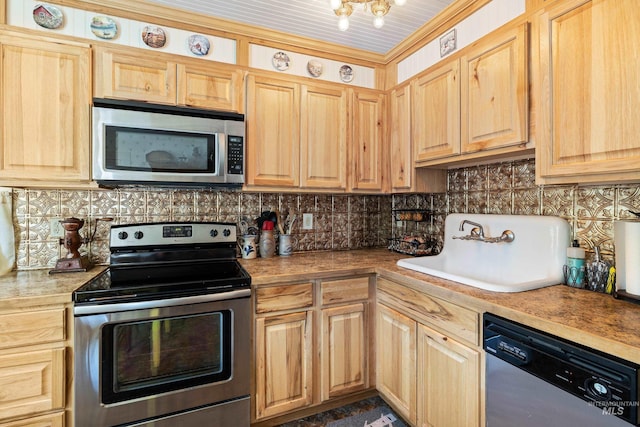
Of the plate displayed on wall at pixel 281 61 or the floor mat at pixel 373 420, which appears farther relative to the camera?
the plate displayed on wall at pixel 281 61

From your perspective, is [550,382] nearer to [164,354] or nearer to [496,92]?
[496,92]

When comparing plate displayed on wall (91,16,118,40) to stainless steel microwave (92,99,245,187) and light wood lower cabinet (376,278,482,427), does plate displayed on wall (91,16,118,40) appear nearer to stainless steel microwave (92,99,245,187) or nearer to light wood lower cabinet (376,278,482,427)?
stainless steel microwave (92,99,245,187)

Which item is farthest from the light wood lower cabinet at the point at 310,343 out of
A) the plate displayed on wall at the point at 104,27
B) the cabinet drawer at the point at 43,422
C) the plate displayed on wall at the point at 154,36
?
the plate displayed on wall at the point at 104,27

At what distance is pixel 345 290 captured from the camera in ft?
6.03

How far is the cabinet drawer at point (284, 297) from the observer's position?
165 cm

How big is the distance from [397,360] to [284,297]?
2.41 feet

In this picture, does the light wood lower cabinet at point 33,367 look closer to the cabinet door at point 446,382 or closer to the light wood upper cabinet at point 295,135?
the light wood upper cabinet at point 295,135

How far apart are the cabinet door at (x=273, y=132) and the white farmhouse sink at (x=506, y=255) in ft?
3.12

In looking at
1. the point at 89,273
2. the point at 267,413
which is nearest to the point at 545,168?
the point at 267,413

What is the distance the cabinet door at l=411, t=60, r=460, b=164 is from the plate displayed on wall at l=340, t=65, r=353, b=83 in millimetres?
473

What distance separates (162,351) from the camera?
4.73ft

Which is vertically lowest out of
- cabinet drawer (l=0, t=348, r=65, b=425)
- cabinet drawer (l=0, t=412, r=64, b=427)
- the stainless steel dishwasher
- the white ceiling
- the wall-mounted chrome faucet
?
cabinet drawer (l=0, t=412, r=64, b=427)

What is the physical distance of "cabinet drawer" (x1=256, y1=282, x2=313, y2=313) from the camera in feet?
5.40

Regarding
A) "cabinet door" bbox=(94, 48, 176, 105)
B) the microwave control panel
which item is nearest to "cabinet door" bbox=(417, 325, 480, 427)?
the microwave control panel
